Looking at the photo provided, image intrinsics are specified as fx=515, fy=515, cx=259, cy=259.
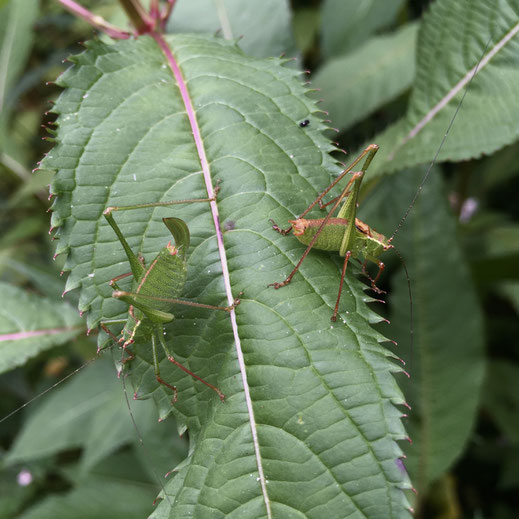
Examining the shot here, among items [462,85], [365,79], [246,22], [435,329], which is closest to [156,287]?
[462,85]

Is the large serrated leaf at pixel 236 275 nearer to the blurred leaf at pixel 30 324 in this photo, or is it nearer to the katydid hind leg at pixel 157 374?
the katydid hind leg at pixel 157 374

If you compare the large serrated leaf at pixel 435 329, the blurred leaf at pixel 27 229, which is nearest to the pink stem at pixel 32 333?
the blurred leaf at pixel 27 229

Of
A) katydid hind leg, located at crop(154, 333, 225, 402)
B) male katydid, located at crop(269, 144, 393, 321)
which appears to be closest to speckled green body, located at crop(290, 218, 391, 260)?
male katydid, located at crop(269, 144, 393, 321)

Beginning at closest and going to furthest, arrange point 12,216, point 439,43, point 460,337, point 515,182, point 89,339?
1. point 439,43
2. point 460,337
3. point 89,339
4. point 515,182
5. point 12,216

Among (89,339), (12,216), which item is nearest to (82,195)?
(89,339)

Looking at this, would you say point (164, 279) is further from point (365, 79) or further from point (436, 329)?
point (365, 79)

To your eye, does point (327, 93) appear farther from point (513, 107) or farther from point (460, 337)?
point (460, 337)
